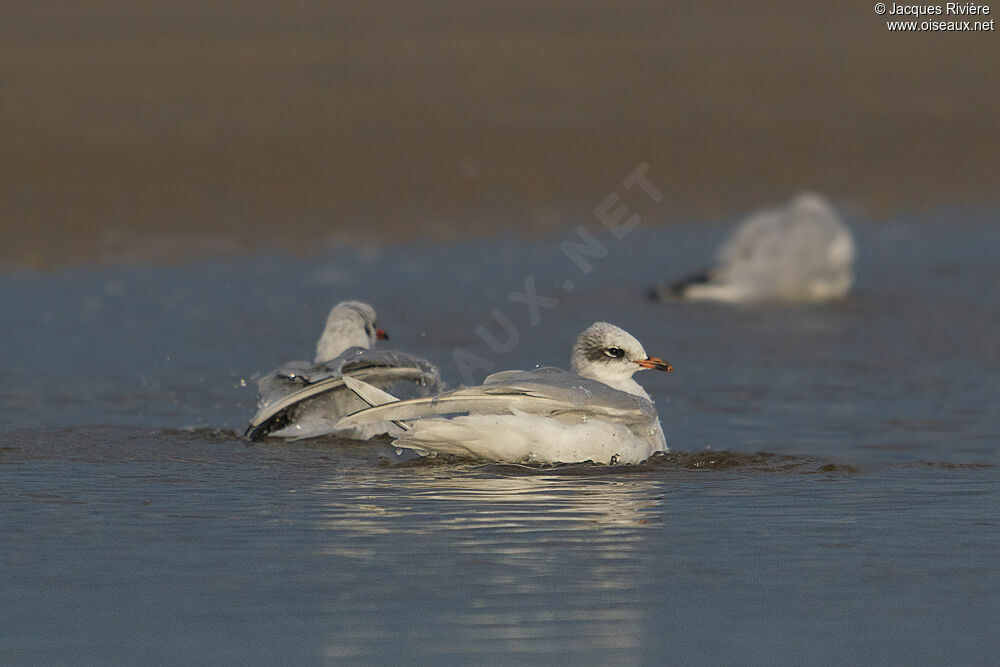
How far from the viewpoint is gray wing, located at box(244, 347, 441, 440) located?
878cm

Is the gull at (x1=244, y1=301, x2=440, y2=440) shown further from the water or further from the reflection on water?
the reflection on water

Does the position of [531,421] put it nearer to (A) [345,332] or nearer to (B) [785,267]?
(A) [345,332]

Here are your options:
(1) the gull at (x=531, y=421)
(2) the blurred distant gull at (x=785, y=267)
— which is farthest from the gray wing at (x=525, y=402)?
(2) the blurred distant gull at (x=785, y=267)

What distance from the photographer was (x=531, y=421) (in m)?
7.97

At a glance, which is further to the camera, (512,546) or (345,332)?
(345,332)

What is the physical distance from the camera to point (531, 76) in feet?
77.1

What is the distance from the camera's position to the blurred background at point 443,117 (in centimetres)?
1778

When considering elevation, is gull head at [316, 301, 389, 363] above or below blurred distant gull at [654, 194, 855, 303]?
below

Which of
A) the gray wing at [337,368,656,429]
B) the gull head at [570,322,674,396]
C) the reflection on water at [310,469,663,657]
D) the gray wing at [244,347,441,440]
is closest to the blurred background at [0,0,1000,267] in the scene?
the gray wing at [244,347,441,440]

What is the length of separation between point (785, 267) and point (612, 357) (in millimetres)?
6257

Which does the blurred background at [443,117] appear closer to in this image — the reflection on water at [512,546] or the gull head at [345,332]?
the gull head at [345,332]

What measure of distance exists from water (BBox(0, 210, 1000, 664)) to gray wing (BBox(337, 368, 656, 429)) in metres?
0.26

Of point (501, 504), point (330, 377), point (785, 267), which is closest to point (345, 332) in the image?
point (330, 377)

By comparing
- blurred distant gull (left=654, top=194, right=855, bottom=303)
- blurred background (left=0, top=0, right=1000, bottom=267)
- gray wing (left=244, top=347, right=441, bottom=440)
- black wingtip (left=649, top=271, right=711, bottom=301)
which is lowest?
gray wing (left=244, top=347, right=441, bottom=440)
